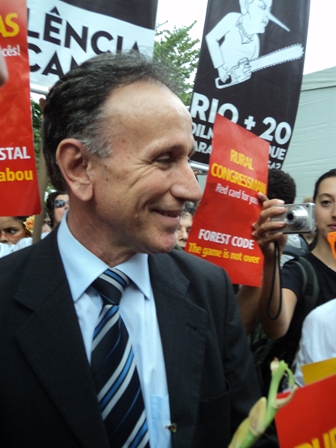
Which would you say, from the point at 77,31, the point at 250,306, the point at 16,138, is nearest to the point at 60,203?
the point at 16,138

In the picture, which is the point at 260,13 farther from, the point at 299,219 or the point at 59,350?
the point at 59,350

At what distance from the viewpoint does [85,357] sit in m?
1.29

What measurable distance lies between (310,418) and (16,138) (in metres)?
1.69

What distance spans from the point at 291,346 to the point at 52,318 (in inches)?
52.2

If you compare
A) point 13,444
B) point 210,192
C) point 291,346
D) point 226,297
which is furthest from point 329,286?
point 13,444

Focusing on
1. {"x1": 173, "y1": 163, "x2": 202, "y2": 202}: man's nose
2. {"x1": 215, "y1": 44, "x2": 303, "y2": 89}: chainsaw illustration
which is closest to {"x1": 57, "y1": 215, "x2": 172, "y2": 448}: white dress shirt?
{"x1": 173, "y1": 163, "x2": 202, "y2": 202}: man's nose

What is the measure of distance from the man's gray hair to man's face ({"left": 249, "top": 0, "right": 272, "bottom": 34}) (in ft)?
6.74

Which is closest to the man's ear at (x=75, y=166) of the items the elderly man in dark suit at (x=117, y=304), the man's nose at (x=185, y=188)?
the elderly man in dark suit at (x=117, y=304)

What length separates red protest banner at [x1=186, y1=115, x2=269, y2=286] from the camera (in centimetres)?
232

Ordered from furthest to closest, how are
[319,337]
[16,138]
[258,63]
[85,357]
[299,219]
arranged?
[258,63], [16,138], [299,219], [319,337], [85,357]

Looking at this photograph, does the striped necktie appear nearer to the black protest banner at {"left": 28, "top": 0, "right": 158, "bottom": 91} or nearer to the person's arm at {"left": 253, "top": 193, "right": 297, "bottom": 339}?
the person's arm at {"left": 253, "top": 193, "right": 297, "bottom": 339}

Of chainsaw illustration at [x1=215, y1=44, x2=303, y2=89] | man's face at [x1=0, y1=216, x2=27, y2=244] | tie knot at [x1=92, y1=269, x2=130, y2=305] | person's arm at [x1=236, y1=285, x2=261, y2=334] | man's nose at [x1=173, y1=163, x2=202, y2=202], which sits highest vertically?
chainsaw illustration at [x1=215, y1=44, x2=303, y2=89]

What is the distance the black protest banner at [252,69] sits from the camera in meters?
3.21

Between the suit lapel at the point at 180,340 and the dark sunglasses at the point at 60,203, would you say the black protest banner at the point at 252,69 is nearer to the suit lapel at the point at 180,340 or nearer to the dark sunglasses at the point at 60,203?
the dark sunglasses at the point at 60,203
